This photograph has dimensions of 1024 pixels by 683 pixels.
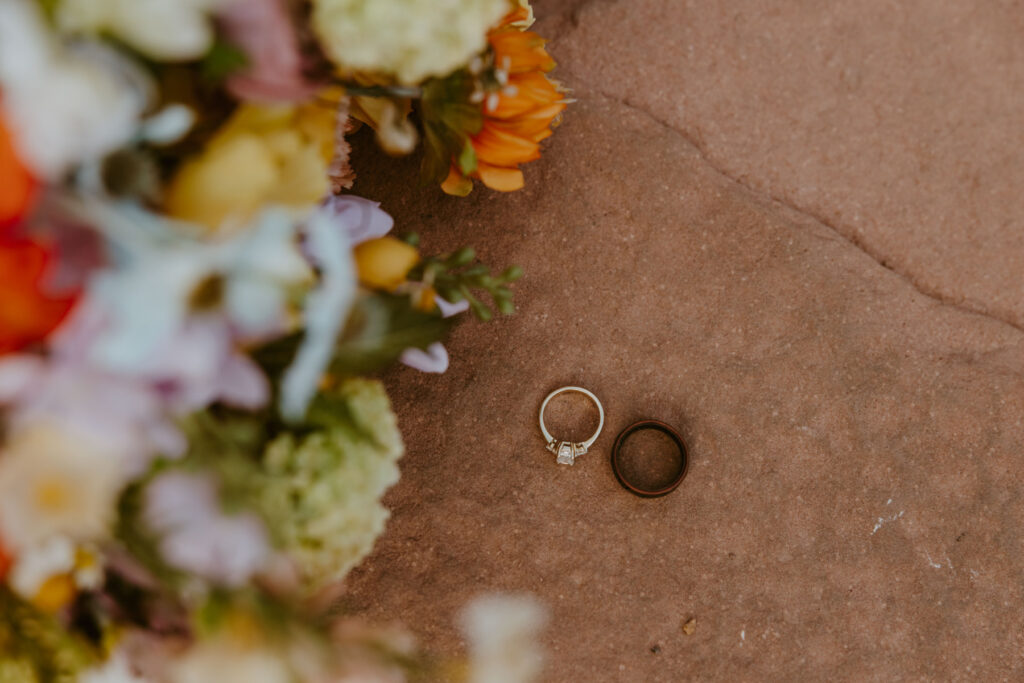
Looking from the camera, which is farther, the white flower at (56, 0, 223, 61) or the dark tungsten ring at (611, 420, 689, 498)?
the dark tungsten ring at (611, 420, 689, 498)

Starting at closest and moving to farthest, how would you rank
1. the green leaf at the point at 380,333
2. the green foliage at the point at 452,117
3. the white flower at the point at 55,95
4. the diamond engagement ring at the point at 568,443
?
the white flower at the point at 55,95 < the green leaf at the point at 380,333 < the green foliage at the point at 452,117 < the diamond engagement ring at the point at 568,443

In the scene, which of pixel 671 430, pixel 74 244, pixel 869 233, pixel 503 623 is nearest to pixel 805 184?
pixel 869 233

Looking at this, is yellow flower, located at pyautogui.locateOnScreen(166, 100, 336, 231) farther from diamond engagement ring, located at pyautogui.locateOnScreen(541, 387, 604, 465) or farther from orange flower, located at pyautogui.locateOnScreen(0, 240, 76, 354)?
diamond engagement ring, located at pyautogui.locateOnScreen(541, 387, 604, 465)

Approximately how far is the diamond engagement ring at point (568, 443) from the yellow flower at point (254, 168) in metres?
0.42

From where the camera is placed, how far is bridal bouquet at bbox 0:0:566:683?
13.4 inches

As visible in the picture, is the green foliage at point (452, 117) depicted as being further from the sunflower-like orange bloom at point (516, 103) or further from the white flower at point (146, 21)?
the white flower at point (146, 21)

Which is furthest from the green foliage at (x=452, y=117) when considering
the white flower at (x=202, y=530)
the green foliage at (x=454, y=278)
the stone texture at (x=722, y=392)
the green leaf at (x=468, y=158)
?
the white flower at (x=202, y=530)

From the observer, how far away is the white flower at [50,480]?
0.35 meters

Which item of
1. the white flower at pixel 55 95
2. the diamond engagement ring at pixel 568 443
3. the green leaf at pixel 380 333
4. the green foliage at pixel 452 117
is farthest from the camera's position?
the diamond engagement ring at pixel 568 443

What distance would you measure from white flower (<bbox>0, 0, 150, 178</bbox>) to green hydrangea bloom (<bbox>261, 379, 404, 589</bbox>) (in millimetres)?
183

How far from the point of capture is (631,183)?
0.84 m

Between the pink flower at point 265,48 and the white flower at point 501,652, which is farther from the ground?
the pink flower at point 265,48

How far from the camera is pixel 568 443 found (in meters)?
0.78

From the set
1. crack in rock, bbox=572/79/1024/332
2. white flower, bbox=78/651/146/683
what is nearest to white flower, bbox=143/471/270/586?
white flower, bbox=78/651/146/683
